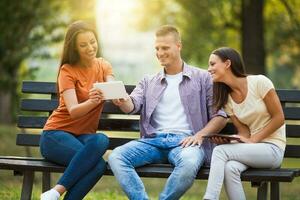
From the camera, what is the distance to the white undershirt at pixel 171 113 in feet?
20.8

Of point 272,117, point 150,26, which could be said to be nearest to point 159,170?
point 272,117

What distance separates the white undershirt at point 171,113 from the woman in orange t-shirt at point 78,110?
0.44m

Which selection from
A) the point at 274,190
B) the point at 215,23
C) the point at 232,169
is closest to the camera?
the point at 232,169

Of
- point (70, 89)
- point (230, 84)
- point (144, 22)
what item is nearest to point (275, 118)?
point (230, 84)

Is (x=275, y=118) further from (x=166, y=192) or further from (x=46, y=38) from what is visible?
(x=46, y=38)

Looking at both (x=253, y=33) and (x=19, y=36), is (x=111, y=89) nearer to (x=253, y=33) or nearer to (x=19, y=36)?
(x=253, y=33)

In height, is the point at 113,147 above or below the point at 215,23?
above

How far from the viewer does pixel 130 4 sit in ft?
110

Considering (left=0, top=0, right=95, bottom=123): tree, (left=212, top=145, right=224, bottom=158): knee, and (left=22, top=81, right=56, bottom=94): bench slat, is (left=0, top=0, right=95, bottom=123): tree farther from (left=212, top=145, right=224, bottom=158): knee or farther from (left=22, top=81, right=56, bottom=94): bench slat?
(left=212, top=145, right=224, bottom=158): knee

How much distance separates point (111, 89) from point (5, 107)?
15546mm

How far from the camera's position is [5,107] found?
2116cm

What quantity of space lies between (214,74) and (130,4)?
27615mm

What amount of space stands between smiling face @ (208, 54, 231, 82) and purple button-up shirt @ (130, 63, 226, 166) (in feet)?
0.78

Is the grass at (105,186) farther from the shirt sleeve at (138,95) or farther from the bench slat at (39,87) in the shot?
the shirt sleeve at (138,95)
